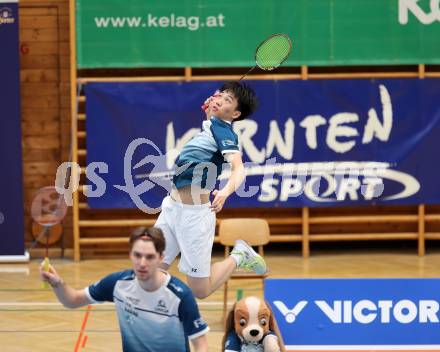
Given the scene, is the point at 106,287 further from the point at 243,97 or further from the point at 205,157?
the point at 243,97

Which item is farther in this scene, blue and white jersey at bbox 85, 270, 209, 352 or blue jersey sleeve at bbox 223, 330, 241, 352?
blue jersey sleeve at bbox 223, 330, 241, 352

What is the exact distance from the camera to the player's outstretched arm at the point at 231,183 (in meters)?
5.91

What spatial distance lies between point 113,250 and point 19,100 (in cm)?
240

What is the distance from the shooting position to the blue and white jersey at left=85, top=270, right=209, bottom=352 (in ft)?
16.1

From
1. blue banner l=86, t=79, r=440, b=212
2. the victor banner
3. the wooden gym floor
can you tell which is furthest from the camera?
blue banner l=86, t=79, r=440, b=212

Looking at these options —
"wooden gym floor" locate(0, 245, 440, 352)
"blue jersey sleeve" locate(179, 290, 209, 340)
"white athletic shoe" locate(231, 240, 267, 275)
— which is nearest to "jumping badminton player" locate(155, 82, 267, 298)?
"white athletic shoe" locate(231, 240, 267, 275)

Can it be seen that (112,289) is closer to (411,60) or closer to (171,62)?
(171,62)

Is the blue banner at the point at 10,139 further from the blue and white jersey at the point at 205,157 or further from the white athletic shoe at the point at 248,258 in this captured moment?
the blue and white jersey at the point at 205,157

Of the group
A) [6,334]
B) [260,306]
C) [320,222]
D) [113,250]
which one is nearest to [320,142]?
[320,222]

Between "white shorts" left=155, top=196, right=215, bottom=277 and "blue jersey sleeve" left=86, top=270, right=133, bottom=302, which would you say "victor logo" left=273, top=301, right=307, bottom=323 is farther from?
"blue jersey sleeve" left=86, top=270, right=133, bottom=302

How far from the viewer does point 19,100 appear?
446 inches

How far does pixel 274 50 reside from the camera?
780 cm

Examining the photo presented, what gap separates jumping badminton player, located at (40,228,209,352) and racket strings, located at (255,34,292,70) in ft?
10.4

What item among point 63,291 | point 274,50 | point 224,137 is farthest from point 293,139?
point 63,291
